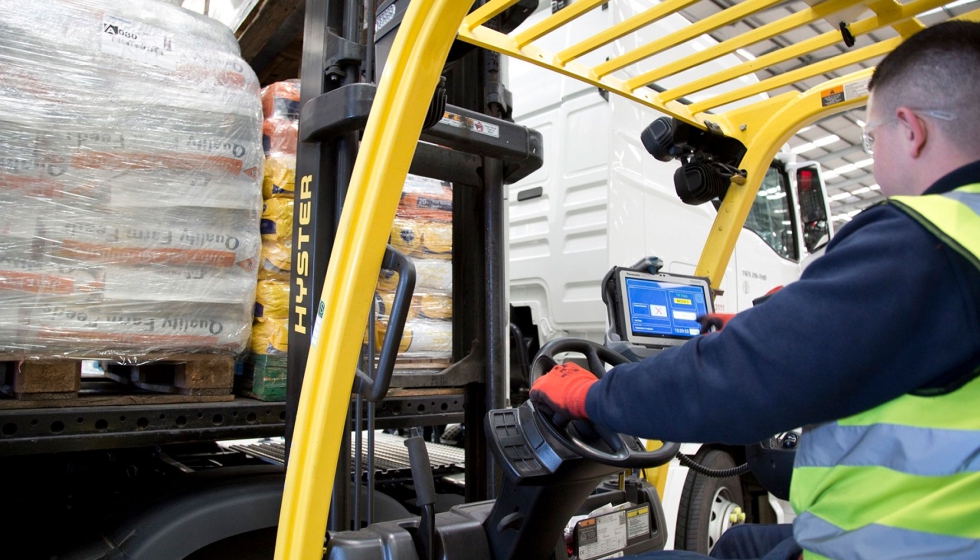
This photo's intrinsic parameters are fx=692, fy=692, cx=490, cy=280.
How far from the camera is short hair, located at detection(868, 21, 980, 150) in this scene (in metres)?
1.16

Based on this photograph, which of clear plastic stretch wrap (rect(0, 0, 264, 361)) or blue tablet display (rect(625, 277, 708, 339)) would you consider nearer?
clear plastic stretch wrap (rect(0, 0, 264, 361))

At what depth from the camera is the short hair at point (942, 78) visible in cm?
116

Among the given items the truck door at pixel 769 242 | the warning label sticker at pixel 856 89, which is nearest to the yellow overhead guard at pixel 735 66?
the warning label sticker at pixel 856 89

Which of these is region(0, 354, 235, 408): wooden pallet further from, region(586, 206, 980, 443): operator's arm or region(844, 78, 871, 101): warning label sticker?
region(844, 78, 871, 101): warning label sticker

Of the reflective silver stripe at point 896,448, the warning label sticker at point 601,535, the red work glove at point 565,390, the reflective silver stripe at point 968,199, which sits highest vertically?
the reflective silver stripe at point 968,199

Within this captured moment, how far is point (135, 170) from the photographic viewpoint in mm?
1980

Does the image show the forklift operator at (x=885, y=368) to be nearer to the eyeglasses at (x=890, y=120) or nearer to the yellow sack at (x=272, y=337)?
the eyeglasses at (x=890, y=120)

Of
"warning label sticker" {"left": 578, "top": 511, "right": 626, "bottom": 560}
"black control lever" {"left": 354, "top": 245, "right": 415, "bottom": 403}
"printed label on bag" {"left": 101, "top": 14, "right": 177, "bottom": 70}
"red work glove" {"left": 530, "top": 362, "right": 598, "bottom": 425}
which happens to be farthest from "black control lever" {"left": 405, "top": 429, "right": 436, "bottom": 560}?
"printed label on bag" {"left": 101, "top": 14, "right": 177, "bottom": 70}

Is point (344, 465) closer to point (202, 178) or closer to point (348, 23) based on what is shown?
point (202, 178)

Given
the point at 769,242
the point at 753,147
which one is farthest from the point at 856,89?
the point at 769,242

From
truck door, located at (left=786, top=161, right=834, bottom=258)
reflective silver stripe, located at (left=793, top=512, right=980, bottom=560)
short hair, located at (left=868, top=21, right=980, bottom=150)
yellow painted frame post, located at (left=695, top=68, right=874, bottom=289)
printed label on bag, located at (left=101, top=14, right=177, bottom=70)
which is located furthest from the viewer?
truck door, located at (left=786, top=161, right=834, bottom=258)

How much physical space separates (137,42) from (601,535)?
6.63ft

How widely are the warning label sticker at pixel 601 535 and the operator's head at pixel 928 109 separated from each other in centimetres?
127

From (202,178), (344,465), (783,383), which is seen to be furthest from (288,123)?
(783,383)
